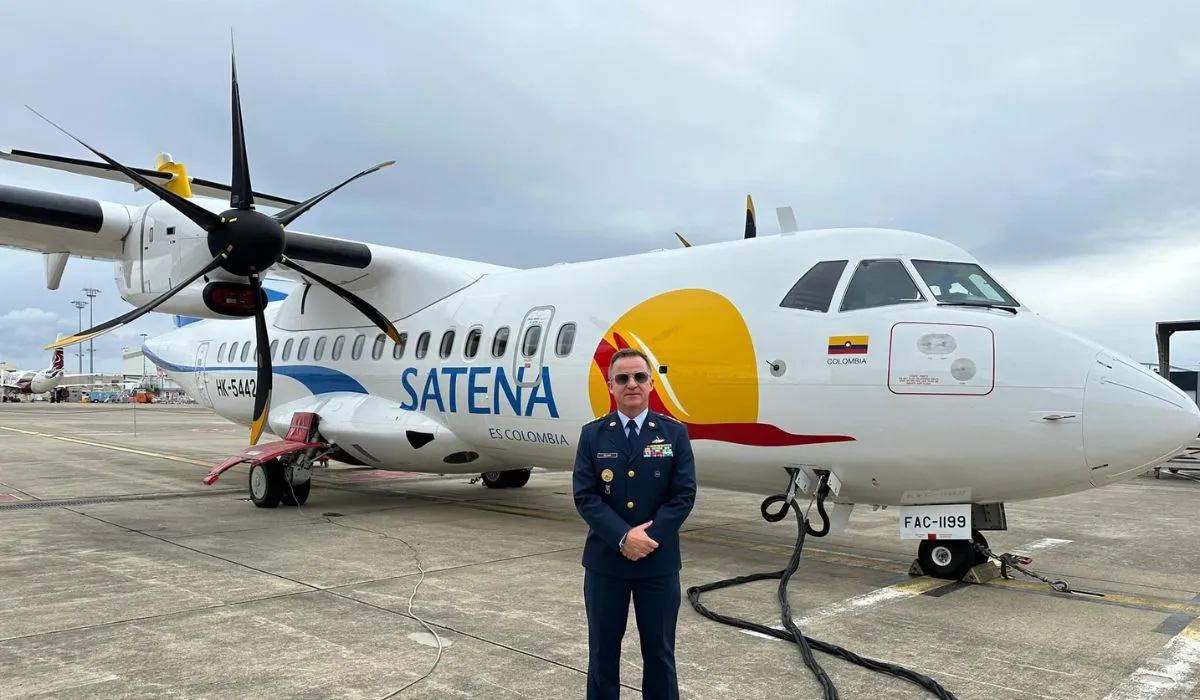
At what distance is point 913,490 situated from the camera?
22.1 ft

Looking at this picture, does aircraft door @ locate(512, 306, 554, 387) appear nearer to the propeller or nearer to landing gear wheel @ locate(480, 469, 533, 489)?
the propeller

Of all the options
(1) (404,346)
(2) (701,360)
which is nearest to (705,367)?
(2) (701,360)

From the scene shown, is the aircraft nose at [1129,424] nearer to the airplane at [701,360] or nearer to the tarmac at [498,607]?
the airplane at [701,360]

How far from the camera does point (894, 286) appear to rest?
22.6 ft

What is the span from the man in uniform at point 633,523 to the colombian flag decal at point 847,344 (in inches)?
147

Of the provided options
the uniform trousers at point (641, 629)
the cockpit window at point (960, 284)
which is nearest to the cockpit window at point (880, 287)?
the cockpit window at point (960, 284)

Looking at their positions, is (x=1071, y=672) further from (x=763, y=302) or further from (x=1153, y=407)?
(x=763, y=302)

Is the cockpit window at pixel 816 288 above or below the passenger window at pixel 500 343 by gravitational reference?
above

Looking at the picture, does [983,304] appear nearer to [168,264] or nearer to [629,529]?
[629,529]

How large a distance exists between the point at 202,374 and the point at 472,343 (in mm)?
7874

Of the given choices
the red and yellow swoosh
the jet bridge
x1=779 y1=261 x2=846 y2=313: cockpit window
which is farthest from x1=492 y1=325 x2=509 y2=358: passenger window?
the jet bridge

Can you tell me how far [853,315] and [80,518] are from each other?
32.6 ft

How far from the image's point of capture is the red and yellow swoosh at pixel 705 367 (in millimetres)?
7359

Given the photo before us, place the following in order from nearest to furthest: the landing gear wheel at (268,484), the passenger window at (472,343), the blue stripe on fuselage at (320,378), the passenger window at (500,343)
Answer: the passenger window at (500,343), the passenger window at (472,343), the landing gear wheel at (268,484), the blue stripe on fuselage at (320,378)
